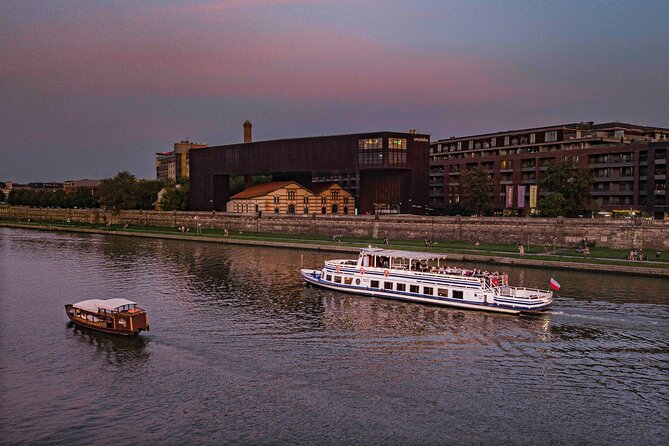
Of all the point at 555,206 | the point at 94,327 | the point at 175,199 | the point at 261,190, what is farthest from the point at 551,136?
the point at 94,327

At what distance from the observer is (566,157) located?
124 meters

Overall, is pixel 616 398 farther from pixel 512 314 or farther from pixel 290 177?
pixel 290 177

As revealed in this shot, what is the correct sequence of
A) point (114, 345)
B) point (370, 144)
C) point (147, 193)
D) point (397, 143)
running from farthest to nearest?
point (147, 193) → point (370, 144) → point (397, 143) → point (114, 345)

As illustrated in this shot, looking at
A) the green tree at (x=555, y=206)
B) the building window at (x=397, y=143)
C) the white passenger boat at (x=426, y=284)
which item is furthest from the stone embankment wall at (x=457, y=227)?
the white passenger boat at (x=426, y=284)

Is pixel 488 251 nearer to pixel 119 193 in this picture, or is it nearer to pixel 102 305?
pixel 102 305

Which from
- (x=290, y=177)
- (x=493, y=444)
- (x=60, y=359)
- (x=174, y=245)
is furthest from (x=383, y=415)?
(x=290, y=177)

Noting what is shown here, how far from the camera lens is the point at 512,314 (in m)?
48.0

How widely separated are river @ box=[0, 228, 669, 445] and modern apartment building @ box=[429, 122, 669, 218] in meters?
50.2

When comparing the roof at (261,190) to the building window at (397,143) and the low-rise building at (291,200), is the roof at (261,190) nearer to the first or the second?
the low-rise building at (291,200)

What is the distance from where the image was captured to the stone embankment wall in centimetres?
8181

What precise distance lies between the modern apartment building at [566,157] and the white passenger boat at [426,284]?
4049 centimetres

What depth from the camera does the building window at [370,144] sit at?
4803 inches

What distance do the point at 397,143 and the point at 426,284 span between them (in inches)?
2891

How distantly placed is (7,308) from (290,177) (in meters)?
111
